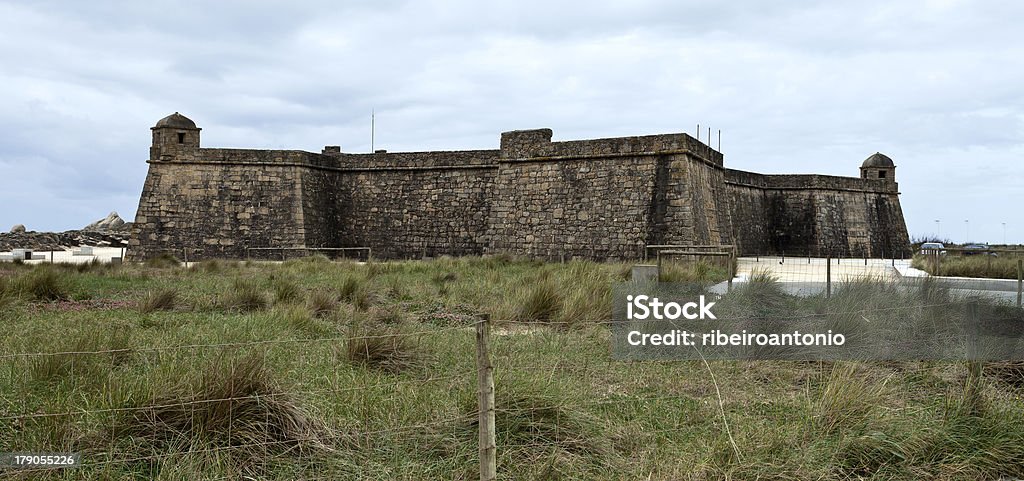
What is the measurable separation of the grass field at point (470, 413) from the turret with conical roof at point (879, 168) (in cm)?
2471

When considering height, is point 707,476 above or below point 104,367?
below

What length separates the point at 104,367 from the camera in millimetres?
4965

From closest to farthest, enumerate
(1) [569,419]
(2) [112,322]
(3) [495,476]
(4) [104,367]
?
(3) [495,476] < (1) [569,419] < (4) [104,367] < (2) [112,322]

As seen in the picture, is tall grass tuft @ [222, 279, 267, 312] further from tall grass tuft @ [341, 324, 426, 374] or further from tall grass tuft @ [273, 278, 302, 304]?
tall grass tuft @ [341, 324, 426, 374]

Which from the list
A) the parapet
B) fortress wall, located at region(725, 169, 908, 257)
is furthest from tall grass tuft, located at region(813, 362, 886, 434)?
fortress wall, located at region(725, 169, 908, 257)

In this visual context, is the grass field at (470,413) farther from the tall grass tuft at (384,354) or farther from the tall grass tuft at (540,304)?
the tall grass tuft at (540,304)

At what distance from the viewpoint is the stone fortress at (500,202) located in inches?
723

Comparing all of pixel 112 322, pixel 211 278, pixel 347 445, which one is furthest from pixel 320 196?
pixel 347 445

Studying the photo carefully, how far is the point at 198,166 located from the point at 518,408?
67.5 ft

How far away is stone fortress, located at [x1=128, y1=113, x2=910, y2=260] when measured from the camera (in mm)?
18359

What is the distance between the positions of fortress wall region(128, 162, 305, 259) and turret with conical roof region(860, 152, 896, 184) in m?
20.9

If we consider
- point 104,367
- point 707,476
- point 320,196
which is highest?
point 320,196

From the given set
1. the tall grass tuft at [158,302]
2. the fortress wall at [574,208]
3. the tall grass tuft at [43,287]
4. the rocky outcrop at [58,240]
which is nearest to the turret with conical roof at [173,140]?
the fortress wall at [574,208]

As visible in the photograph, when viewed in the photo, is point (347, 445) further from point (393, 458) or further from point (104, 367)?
point (104, 367)
